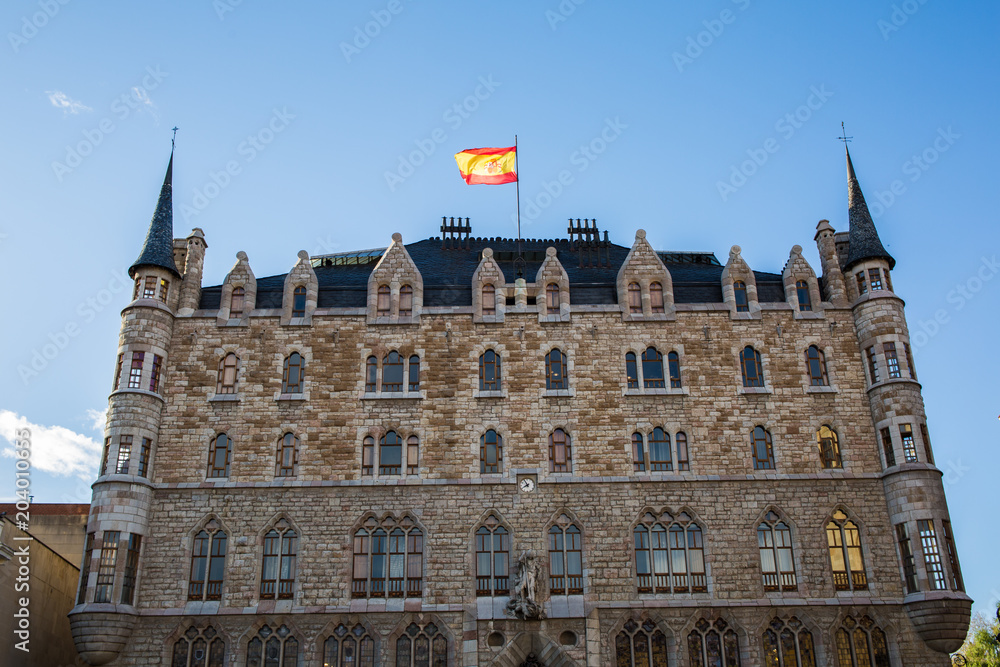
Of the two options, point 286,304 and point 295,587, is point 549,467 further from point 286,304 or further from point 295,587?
point 286,304

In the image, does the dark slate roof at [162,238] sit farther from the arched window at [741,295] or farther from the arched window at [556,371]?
the arched window at [741,295]

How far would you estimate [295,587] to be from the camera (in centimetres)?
3195

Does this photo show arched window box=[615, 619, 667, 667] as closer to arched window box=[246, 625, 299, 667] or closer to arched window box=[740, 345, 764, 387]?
arched window box=[740, 345, 764, 387]

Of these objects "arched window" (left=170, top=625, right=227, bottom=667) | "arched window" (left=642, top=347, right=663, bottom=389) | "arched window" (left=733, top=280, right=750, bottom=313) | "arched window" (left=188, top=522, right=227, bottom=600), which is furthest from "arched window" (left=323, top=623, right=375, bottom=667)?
"arched window" (left=733, top=280, right=750, bottom=313)

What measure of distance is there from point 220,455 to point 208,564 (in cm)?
403

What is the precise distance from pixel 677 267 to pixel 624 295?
6.31m

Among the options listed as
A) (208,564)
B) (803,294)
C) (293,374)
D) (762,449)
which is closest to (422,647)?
(208,564)

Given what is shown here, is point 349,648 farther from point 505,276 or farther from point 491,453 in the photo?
point 505,276

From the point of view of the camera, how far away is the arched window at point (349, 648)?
102 feet

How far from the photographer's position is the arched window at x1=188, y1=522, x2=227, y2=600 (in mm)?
32062

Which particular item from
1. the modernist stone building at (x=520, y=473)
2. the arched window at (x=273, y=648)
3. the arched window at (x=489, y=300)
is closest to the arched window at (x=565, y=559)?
the modernist stone building at (x=520, y=473)

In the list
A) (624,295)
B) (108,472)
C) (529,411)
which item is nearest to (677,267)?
(624,295)

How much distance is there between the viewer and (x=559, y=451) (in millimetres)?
34031

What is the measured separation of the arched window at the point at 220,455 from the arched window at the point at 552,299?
13.3 metres
